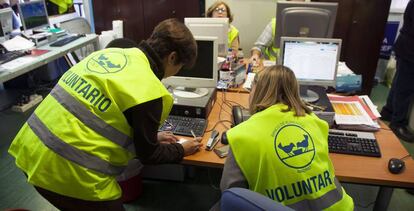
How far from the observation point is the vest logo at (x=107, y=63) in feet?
3.78

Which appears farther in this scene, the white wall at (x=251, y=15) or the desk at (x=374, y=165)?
the white wall at (x=251, y=15)

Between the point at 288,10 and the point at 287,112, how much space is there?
4.33 ft

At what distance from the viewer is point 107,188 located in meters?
1.24

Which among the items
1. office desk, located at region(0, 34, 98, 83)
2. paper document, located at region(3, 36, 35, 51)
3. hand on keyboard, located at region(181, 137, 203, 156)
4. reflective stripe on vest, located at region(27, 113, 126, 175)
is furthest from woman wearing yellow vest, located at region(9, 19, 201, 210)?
paper document, located at region(3, 36, 35, 51)

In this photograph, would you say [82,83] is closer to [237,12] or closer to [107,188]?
[107,188]

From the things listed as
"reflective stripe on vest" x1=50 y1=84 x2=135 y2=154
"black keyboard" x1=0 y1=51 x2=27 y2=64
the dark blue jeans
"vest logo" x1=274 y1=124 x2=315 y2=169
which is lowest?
the dark blue jeans

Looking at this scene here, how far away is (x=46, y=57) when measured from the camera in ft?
10.6

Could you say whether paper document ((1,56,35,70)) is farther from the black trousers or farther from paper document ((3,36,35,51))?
the black trousers

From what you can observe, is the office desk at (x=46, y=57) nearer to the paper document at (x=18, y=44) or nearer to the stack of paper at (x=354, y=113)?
the paper document at (x=18, y=44)

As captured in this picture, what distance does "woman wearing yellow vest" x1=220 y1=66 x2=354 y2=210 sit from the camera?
1.11 m

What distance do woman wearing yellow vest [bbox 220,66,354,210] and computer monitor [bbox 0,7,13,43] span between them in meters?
3.14

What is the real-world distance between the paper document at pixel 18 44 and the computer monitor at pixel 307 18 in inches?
104

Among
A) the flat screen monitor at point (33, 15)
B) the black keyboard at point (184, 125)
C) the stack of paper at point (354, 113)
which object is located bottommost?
the black keyboard at point (184, 125)

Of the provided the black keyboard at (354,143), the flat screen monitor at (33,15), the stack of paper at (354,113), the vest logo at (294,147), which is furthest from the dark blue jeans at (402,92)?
the flat screen monitor at (33,15)
